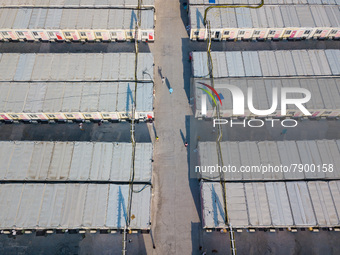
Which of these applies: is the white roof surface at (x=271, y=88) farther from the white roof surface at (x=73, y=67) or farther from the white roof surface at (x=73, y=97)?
the white roof surface at (x=73, y=67)

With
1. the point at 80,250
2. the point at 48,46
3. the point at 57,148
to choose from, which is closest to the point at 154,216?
the point at 80,250

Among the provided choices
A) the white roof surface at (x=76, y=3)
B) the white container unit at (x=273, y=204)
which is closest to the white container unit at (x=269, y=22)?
the white roof surface at (x=76, y=3)

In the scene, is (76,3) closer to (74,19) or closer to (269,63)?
(74,19)

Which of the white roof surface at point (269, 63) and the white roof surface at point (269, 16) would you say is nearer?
the white roof surface at point (269, 63)

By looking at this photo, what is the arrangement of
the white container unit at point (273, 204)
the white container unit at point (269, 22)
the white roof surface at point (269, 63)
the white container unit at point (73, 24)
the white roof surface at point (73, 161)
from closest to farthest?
the white container unit at point (273, 204) → the white roof surface at point (73, 161) → the white roof surface at point (269, 63) → the white container unit at point (73, 24) → the white container unit at point (269, 22)

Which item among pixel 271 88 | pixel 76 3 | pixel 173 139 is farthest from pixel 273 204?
pixel 76 3

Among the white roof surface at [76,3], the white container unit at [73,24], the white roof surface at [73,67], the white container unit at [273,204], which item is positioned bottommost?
the white container unit at [273,204]

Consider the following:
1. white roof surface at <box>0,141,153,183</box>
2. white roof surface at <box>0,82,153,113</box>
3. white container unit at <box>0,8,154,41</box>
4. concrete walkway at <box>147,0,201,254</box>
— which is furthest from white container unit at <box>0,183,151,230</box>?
white container unit at <box>0,8,154,41</box>
